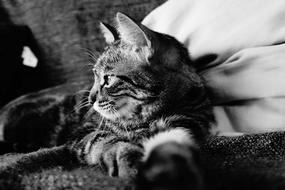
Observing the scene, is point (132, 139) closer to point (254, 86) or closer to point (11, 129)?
point (254, 86)

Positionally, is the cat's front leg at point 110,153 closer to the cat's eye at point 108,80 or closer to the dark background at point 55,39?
the cat's eye at point 108,80

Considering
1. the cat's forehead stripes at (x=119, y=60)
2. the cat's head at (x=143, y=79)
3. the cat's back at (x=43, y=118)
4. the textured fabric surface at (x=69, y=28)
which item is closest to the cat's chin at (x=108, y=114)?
the cat's head at (x=143, y=79)

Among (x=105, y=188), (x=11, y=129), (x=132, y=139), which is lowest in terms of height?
(x=11, y=129)

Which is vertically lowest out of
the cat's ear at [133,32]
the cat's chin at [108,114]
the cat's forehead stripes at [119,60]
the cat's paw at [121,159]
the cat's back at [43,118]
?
the cat's back at [43,118]

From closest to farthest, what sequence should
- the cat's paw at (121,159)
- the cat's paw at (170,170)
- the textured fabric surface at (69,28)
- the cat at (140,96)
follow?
the cat's paw at (170,170) < the cat's paw at (121,159) < the cat at (140,96) < the textured fabric surface at (69,28)

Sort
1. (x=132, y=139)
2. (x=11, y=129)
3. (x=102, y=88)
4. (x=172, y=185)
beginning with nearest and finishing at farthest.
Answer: (x=172, y=185) → (x=132, y=139) → (x=102, y=88) → (x=11, y=129)

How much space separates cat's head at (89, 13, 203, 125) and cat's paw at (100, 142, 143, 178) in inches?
6.4

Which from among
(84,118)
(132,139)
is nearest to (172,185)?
(132,139)

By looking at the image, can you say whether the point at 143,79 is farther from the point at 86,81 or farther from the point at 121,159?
the point at 86,81

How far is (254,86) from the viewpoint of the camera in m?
0.96

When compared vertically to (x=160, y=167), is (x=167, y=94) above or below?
below

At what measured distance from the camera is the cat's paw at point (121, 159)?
2.35 feet

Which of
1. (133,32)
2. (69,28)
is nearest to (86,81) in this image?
(69,28)

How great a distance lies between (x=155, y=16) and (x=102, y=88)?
0.37 metres
